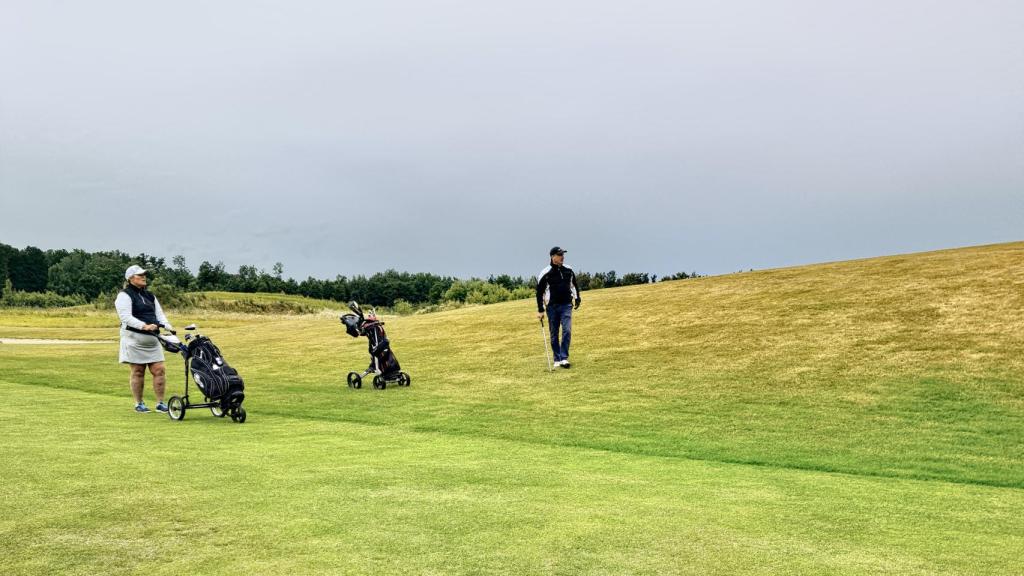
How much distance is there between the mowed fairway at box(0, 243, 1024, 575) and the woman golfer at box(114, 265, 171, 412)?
0.85 m

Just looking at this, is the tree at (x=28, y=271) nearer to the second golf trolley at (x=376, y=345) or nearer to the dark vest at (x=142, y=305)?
the second golf trolley at (x=376, y=345)

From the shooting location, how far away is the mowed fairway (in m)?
5.33

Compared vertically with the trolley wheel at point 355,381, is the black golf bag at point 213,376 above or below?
above

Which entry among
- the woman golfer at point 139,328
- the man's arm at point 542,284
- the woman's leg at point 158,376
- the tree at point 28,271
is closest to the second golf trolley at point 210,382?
the woman golfer at point 139,328

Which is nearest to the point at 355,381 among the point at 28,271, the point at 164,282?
the point at 164,282

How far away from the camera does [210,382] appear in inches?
518

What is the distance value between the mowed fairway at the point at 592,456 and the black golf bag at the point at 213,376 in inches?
18.4

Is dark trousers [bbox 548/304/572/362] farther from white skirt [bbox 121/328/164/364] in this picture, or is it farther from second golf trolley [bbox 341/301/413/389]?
white skirt [bbox 121/328/164/364]

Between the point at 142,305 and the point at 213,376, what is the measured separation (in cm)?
186

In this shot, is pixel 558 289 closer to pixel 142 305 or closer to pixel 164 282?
pixel 142 305

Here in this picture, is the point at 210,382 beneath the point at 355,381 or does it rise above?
above

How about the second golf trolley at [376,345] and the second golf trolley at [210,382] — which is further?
the second golf trolley at [376,345]

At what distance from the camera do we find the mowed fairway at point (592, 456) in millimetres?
5328

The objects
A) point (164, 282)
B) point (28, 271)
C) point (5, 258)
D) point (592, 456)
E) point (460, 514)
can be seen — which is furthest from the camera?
point (28, 271)
